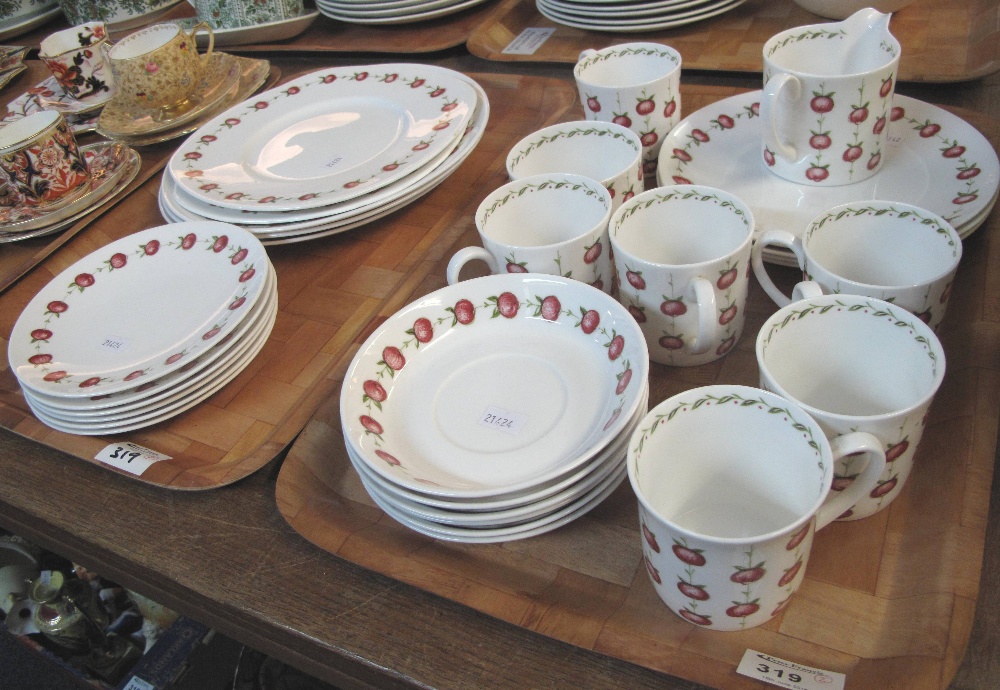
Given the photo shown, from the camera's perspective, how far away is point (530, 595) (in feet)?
1.55

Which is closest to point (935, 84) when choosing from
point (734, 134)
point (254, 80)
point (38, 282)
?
point (734, 134)

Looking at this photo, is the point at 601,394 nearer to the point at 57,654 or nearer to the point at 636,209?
the point at 636,209

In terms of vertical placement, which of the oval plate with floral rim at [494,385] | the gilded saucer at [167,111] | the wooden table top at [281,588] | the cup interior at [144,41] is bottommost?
the wooden table top at [281,588]

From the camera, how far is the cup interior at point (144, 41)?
3.30 feet

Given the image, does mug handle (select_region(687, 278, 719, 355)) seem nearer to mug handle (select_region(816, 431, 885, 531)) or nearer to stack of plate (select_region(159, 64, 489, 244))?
mug handle (select_region(816, 431, 885, 531))

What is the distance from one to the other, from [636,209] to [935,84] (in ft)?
1.33

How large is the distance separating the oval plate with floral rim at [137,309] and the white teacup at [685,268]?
298mm

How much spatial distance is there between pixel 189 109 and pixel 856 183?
77 centimetres

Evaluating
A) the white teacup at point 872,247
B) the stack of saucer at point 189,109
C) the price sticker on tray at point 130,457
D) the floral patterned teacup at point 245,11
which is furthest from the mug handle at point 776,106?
the floral patterned teacup at point 245,11

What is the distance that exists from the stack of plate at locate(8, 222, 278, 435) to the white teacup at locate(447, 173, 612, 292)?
18cm

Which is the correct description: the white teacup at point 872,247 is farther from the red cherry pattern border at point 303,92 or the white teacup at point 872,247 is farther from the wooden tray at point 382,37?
the wooden tray at point 382,37

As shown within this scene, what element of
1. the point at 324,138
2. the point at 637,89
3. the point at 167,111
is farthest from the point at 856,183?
the point at 167,111

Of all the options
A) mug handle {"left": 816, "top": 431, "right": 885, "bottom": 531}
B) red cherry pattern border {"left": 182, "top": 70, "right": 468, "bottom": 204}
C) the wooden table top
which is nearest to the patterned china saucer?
red cherry pattern border {"left": 182, "top": 70, "right": 468, "bottom": 204}

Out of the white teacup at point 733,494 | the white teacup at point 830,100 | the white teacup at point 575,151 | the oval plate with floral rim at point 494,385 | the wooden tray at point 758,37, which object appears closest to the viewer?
the white teacup at point 733,494
